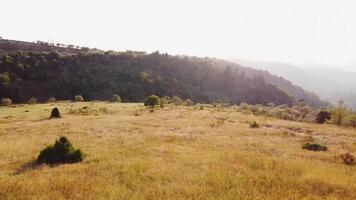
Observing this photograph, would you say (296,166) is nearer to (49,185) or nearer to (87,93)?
(49,185)

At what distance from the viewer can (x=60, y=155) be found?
76.6 feet

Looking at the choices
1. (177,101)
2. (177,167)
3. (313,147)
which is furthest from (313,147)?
(177,101)

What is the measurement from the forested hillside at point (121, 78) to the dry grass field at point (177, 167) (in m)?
79.3

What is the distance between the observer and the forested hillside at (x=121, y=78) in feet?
376

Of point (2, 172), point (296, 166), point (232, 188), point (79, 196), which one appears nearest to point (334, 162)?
point (296, 166)

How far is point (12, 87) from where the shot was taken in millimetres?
103938

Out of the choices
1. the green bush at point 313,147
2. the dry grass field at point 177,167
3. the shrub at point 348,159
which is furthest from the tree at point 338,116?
the shrub at point 348,159

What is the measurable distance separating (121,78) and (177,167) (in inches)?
4538

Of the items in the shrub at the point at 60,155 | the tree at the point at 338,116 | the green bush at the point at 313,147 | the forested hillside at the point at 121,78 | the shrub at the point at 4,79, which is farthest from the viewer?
the forested hillside at the point at 121,78

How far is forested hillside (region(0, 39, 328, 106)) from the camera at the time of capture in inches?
4518

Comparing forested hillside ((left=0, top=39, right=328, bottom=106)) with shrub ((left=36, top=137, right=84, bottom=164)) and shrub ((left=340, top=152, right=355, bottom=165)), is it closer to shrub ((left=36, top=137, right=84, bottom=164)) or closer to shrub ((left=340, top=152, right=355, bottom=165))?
shrub ((left=36, top=137, right=84, bottom=164))

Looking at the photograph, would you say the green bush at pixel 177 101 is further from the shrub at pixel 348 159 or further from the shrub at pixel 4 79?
the shrub at pixel 348 159

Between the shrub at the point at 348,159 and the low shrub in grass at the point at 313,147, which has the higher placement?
the shrub at the point at 348,159

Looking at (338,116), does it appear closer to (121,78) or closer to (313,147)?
(313,147)
